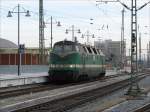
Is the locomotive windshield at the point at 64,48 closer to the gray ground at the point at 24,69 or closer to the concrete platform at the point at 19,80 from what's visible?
the concrete platform at the point at 19,80

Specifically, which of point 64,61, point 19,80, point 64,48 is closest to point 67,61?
point 64,61

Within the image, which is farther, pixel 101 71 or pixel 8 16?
pixel 101 71

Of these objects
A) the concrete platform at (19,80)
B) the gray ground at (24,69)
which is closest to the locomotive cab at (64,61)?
the concrete platform at (19,80)

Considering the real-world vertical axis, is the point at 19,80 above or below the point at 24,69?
below

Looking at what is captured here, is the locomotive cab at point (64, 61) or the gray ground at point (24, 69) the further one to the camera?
the gray ground at point (24, 69)

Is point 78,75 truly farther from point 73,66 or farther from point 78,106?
point 78,106

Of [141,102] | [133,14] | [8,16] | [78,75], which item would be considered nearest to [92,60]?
[78,75]

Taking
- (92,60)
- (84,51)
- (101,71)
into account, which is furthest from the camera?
(101,71)

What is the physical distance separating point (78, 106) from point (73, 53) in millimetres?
17965

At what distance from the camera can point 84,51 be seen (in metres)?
42.9

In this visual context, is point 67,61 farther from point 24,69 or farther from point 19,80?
point 24,69

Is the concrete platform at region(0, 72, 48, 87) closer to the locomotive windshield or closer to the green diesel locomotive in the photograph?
the green diesel locomotive

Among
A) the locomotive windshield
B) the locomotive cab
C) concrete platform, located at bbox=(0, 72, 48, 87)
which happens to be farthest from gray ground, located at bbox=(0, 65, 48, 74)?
the locomotive windshield

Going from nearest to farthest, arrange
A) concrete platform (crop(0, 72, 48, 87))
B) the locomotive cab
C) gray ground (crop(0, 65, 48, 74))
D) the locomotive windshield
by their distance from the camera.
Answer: concrete platform (crop(0, 72, 48, 87)), the locomotive cab, the locomotive windshield, gray ground (crop(0, 65, 48, 74))
